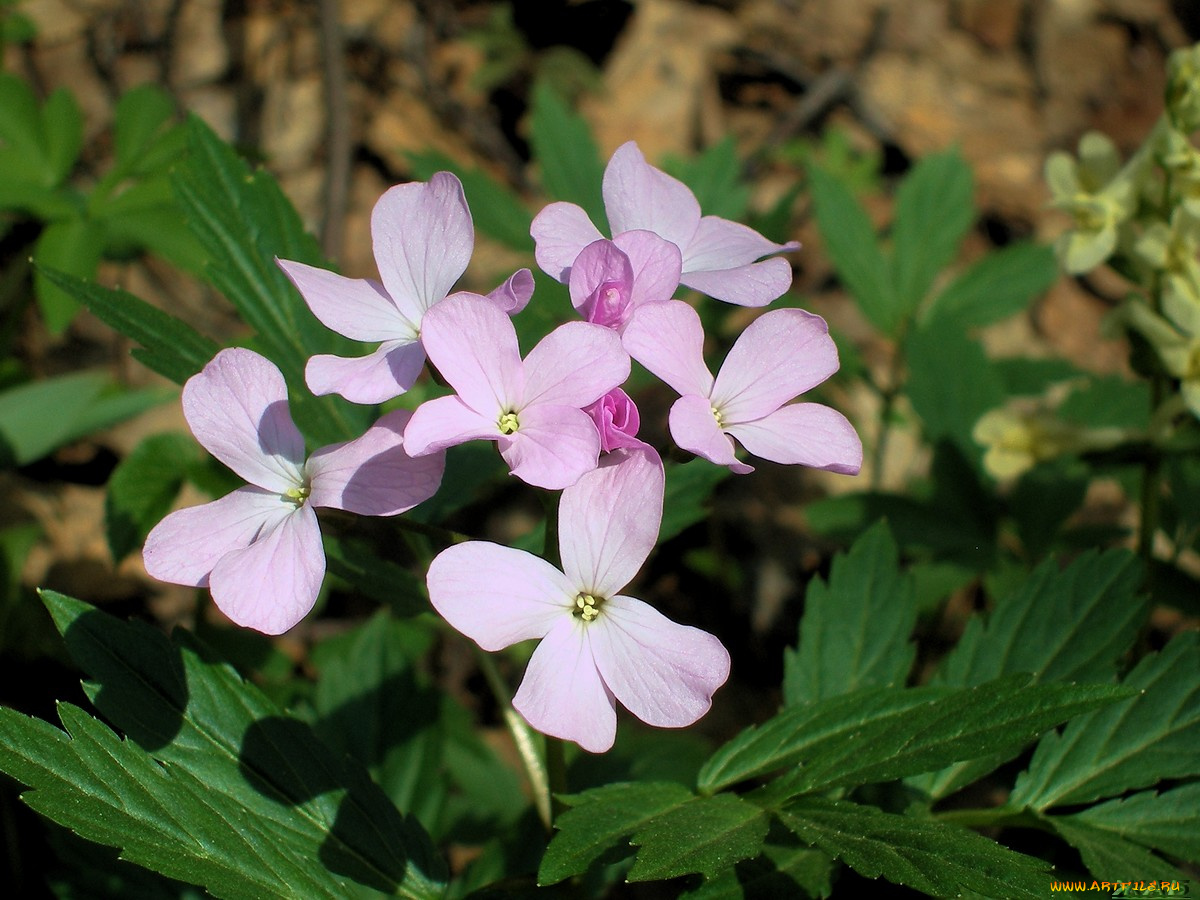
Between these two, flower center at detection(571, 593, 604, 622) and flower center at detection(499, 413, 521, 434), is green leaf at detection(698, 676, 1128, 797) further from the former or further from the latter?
flower center at detection(499, 413, 521, 434)

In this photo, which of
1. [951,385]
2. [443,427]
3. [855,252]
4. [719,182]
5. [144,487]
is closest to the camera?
[443,427]

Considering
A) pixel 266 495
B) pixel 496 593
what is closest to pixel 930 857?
pixel 496 593

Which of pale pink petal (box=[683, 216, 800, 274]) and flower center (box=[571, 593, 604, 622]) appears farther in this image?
pale pink petal (box=[683, 216, 800, 274])

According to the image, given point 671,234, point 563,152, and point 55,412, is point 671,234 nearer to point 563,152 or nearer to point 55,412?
point 563,152

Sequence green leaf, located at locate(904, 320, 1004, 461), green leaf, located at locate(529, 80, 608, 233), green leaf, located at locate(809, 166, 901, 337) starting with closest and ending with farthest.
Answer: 1. green leaf, located at locate(904, 320, 1004, 461)
2. green leaf, located at locate(529, 80, 608, 233)
3. green leaf, located at locate(809, 166, 901, 337)

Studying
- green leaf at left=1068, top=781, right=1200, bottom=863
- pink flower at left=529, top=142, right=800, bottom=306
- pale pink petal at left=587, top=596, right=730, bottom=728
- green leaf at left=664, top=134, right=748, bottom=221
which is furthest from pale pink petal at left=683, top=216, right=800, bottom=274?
green leaf at left=664, top=134, right=748, bottom=221

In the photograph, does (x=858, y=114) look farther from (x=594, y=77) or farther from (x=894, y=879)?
(x=894, y=879)

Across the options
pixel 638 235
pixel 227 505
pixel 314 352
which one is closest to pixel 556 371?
pixel 638 235

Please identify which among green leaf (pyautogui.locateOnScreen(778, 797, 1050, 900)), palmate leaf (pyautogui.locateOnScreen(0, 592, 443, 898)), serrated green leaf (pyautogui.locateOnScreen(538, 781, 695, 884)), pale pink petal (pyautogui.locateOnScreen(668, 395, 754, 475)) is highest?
pale pink petal (pyautogui.locateOnScreen(668, 395, 754, 475))
